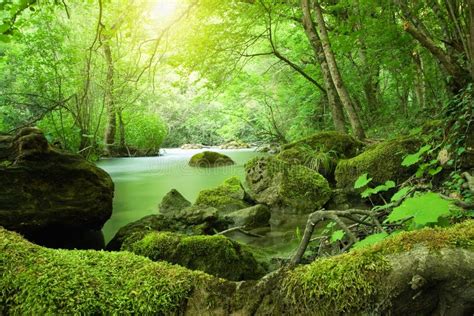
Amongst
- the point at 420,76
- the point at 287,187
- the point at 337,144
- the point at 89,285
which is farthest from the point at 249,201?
the point at 420,76

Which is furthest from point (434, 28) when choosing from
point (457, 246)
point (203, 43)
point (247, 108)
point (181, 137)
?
point (181, 137)

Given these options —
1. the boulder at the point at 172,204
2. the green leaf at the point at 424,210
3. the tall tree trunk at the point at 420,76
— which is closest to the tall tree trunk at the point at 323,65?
the tall tree trunk at the point at 420,76

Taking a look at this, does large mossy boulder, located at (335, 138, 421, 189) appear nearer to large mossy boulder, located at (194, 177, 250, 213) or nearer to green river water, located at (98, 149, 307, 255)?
green river water, located at (98, 149, 307, 255)

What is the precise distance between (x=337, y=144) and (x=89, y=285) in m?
8.53

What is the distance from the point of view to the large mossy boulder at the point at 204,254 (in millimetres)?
3479

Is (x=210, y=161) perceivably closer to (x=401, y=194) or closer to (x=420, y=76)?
(x=420, y=76)

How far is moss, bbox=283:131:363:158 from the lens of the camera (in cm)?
914

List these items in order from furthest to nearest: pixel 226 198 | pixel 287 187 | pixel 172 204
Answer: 1. pixel 226 198
2. pixel 287 187
3. pixel 172 204

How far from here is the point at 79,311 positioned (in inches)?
49.0

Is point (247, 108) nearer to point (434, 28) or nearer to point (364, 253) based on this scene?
point (434, 28)

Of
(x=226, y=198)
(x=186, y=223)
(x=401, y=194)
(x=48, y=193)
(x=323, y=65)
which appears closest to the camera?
(x=401, y=194)

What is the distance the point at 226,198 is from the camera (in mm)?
7125

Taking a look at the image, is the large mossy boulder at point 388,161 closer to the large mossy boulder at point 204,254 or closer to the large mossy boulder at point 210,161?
the large mossy boulder at point 204,254

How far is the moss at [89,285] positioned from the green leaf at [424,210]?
122 centimetres
